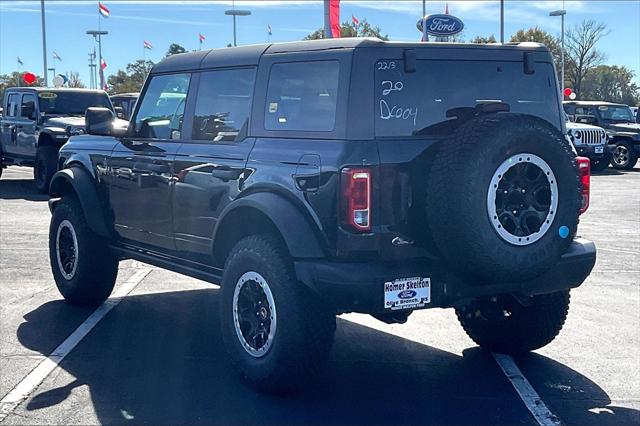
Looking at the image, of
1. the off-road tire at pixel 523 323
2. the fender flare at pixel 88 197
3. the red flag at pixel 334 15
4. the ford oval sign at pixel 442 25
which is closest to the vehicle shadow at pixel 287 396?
the off-road tire at pixel 523 323

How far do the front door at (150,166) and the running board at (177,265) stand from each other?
8cm

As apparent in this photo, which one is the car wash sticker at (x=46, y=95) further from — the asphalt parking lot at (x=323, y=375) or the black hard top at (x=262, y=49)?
the black hard top at (x=262, y=49)

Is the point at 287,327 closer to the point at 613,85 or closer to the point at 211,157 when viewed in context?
the point at 211,157

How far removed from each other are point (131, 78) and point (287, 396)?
61063 millimetres

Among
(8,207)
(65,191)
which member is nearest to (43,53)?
(8,207)

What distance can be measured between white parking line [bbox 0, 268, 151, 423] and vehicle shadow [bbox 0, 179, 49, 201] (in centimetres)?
886

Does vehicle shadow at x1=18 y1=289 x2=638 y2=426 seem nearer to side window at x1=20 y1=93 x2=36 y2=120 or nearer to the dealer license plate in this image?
the dealer license plate

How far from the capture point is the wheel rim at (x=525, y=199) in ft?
14.5

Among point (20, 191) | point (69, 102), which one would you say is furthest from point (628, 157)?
point (20, 191)

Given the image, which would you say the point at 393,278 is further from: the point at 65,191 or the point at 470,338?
the point at 65,191

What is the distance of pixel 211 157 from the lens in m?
5.35

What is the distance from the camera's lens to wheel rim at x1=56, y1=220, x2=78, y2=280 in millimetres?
6906

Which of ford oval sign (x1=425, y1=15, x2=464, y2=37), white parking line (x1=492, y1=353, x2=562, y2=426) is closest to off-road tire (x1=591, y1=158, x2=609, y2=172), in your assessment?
ford oval sign (x1=425, y1=15, x2=464, y2=37)

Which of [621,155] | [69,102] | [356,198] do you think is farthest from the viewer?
[621,155]
